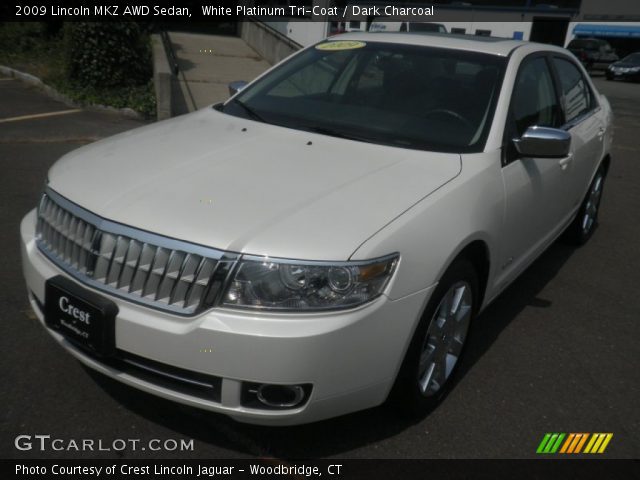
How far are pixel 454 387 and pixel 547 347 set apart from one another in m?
0.80

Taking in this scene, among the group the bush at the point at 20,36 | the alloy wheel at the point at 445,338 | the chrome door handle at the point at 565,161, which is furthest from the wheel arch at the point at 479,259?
the bush at the point at 20,36

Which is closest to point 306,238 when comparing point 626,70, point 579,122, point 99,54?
point 579,122

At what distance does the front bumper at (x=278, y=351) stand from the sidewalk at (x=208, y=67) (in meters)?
7.53

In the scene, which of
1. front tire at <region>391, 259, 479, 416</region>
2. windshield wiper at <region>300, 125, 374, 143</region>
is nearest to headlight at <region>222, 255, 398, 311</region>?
front tire at <region>391, 259, 479, 416</region>

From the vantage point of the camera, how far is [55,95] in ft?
31.9

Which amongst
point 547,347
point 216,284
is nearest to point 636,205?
point 547,347

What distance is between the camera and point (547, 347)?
364cm

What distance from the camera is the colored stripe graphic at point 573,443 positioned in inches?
110

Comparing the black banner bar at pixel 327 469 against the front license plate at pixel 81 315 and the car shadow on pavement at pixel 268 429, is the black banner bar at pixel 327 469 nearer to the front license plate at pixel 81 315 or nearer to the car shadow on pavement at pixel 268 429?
the car shadow on pavement at pixel 268 429

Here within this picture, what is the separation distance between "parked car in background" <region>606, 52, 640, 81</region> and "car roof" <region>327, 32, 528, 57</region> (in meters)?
25.2

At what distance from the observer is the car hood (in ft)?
7.55

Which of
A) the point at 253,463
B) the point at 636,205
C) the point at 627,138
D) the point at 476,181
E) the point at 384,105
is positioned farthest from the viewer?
the point at 627,138

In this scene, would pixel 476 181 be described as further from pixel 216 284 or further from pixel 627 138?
pixel 627 138

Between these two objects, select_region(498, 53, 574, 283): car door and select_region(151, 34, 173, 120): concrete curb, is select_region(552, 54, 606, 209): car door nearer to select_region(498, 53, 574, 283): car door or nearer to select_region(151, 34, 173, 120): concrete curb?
select_region(498, 53, 574, 283): car door
